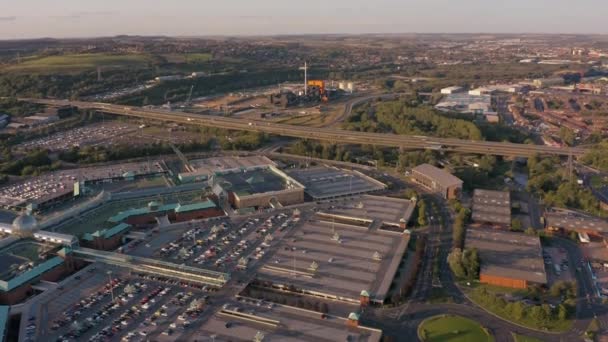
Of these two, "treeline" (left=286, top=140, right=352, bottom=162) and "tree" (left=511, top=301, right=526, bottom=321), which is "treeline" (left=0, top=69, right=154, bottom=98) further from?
"tree" (left=511, top=301, right=526, bottom=321)

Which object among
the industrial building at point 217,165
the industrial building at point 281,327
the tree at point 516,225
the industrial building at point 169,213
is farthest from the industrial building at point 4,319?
the tree at point 516,225

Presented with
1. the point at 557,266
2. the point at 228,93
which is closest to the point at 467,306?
the point at 557,266

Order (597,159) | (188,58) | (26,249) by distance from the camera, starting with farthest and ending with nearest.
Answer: (188,58) → (597,159) → (26,249)

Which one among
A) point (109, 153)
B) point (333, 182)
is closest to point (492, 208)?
point (333, 182)

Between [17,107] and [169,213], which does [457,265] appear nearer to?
[169,213]

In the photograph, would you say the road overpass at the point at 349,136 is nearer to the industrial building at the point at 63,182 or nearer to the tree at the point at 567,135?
the tree at the point at 567,135

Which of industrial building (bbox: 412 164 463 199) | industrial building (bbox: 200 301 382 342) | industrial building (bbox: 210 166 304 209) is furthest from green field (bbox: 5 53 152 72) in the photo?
industrial building (bbox: 200 301 382 342)

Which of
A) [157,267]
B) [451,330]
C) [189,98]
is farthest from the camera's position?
[189,98]
